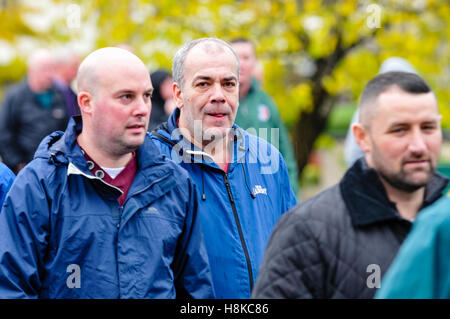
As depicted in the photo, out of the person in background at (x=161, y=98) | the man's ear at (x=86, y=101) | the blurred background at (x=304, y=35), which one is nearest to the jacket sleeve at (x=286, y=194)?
the man's ear at (x=86, y=101)

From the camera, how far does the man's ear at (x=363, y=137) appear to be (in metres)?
3.21

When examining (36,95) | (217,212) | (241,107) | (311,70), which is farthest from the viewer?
(311,70)

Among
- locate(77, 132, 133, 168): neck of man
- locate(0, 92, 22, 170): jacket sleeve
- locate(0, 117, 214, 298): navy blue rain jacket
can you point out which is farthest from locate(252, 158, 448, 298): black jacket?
locate(0, 92, 22, 170): jacket sleeve

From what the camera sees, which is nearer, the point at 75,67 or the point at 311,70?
the point at 75,67

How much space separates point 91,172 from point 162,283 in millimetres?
646

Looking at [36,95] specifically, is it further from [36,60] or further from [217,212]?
[217,212]

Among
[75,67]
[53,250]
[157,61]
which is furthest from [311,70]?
[53,250]

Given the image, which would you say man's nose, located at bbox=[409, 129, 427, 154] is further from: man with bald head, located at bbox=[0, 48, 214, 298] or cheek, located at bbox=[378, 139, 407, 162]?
man with bald head, located at bbox=[0, 48, 214, 298]

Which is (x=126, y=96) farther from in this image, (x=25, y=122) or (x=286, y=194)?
(x=25, y=122)

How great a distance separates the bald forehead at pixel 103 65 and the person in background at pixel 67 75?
16.1 feet

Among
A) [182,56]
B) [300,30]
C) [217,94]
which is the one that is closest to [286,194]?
[217,94]

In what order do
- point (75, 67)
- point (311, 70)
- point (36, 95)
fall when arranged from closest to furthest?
point (36, 95) < point (75, 67) < point (311, 70)

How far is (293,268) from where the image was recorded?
299 cm

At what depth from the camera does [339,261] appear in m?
2.98
